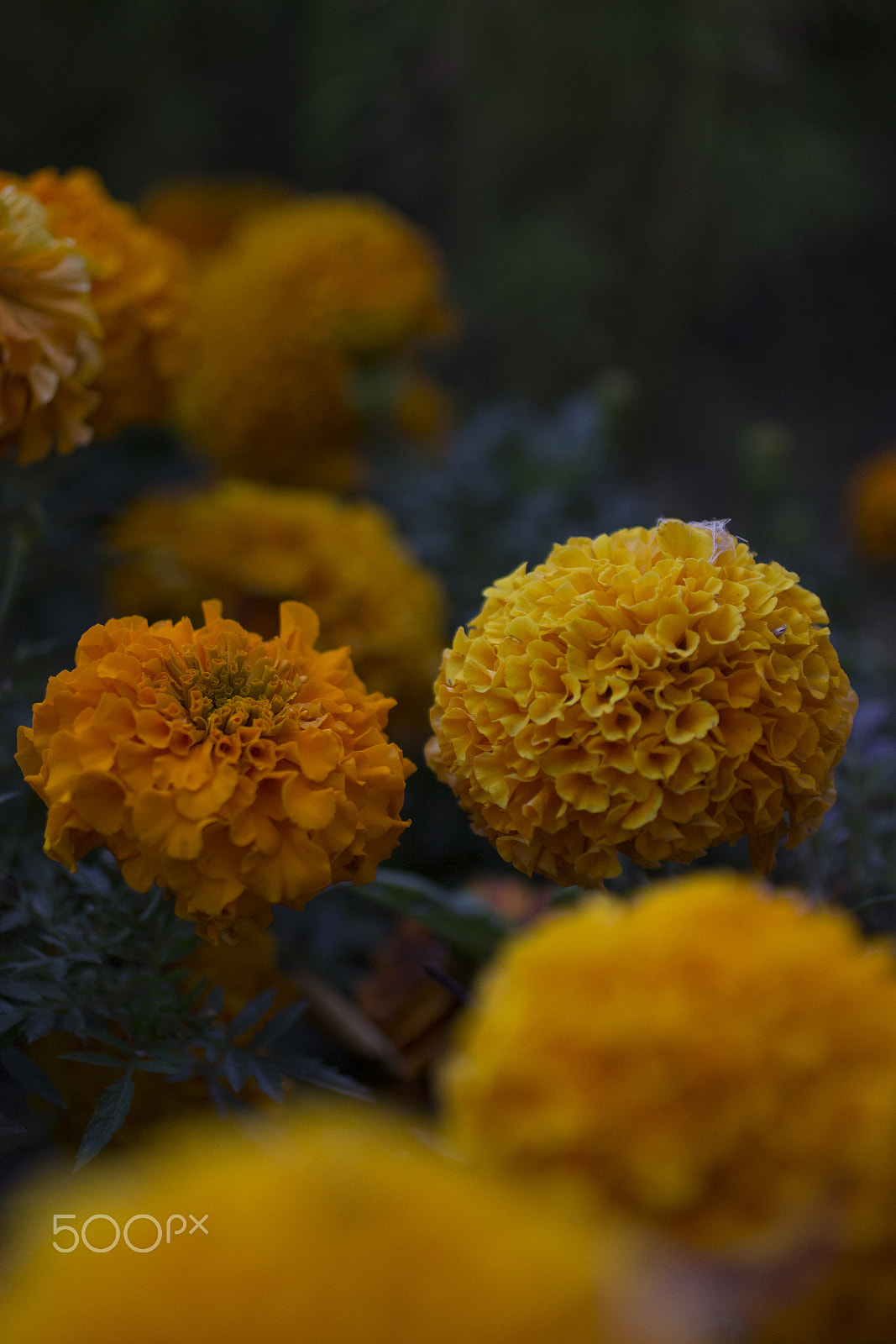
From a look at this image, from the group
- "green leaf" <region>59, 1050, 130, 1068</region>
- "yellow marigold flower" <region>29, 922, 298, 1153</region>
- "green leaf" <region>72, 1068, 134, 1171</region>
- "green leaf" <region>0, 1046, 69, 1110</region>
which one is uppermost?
"green leaf" <region>59, 1050, 130, 1068</region>

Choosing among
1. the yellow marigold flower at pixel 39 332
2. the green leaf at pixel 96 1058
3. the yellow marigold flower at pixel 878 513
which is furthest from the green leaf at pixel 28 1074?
the yellow marigold flower at pixel 878 513

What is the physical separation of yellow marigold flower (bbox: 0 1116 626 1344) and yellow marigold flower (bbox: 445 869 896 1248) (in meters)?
0.03

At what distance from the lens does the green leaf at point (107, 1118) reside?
521 millimetres

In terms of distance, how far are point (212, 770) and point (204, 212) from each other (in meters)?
1.32

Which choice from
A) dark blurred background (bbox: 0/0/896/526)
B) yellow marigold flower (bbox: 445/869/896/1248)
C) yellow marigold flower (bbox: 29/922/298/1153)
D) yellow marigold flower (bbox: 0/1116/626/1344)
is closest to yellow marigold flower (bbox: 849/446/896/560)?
dark blurred background (bbox: 0/0/896/526)

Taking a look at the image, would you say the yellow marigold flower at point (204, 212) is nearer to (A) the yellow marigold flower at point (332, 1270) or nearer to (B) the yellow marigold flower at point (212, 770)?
(B) the yellow marigold flower at point (212, 770)

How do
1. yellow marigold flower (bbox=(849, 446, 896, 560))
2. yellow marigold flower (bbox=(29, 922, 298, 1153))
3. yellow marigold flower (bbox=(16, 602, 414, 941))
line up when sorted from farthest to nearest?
1. yellow marigold flower (bbox=(849, 446, 896, 560))
2. yellow marigold flower (bbox=(29, 922, 298, 1153))
3. yellow marigold flower (bbox=(16, 602, 414, 941))

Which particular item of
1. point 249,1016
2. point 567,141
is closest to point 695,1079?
point 249,1016

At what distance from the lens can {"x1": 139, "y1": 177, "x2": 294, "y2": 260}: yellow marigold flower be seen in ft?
5.06

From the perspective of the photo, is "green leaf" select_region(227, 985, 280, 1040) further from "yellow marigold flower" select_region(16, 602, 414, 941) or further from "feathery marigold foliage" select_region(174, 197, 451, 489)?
"feathery marigold foliage" select_region(174, 197, 451, 489)

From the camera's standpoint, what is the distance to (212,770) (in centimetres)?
51

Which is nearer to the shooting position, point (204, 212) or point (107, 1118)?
point (107, 1118)

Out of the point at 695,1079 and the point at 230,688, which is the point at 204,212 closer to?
the point at 230,688

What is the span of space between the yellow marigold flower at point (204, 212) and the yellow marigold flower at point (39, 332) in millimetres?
870
